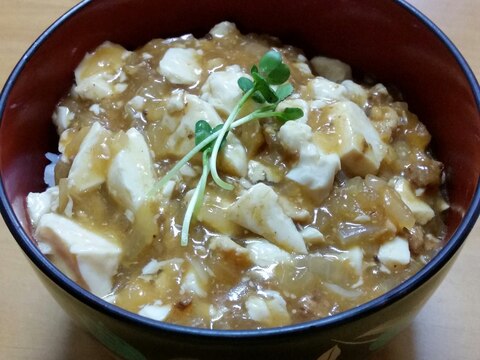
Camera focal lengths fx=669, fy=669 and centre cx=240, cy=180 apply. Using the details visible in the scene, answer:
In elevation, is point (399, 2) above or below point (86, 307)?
above

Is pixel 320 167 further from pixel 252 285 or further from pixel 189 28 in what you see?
pixel 189 28

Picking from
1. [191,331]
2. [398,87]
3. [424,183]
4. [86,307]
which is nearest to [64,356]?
[86,307]

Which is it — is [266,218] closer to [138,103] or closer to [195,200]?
[195,200]

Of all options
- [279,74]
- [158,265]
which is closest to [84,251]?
[158,265]

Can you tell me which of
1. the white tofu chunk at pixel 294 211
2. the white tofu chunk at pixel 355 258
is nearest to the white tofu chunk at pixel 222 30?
the white tofu chunk at pixel 294 211

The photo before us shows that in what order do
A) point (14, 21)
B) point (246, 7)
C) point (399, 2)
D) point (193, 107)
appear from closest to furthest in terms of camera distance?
1. point (193, 107)
2. point (399, 2)
3. point (246, 7)
4. point (14, 21)

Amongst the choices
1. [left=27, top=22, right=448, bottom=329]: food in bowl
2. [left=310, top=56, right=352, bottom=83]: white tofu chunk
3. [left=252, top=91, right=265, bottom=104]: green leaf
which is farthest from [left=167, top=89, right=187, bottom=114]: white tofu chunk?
[left=310, top=56, right=352, bottom=83]: white tofu chunk

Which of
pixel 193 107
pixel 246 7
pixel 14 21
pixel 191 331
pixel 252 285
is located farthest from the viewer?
pixel 14 21
